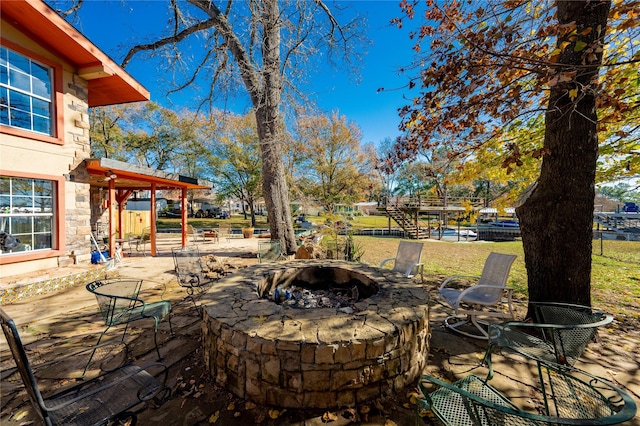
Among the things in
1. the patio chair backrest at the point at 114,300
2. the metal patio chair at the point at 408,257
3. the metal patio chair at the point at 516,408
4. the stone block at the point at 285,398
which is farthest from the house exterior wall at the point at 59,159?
the metal patio chair at the point at 516,408

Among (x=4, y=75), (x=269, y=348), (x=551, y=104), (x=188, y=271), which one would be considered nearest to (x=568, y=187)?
(x=551, y=104)

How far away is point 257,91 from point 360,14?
3.15 m

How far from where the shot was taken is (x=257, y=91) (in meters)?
6.85

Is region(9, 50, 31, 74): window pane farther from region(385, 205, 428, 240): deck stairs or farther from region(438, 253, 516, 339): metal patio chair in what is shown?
region(385, 205, 428, 240): deck stairs

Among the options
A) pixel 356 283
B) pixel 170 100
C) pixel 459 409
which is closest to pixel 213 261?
pixel 356 283

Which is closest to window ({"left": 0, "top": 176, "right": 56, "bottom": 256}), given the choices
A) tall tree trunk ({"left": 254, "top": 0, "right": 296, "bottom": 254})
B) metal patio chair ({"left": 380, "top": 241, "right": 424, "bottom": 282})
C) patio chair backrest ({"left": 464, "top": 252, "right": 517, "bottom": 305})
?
tall tree trunk ({"left": 254, "top": 0, "right": 296, "bottom": 254})

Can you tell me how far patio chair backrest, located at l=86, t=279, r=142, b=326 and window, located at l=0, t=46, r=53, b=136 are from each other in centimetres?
437

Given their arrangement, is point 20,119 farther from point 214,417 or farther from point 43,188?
point 214,417

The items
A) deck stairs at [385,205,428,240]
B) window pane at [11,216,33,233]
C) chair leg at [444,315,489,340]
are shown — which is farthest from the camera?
deck stairs at [385,205,428,240]

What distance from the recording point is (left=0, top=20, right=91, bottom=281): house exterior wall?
187 inches

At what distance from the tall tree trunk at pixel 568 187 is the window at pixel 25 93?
8696 mm

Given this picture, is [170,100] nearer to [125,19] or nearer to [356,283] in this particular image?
[125,19]

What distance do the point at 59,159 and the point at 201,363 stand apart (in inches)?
229

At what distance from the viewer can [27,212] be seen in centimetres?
510
